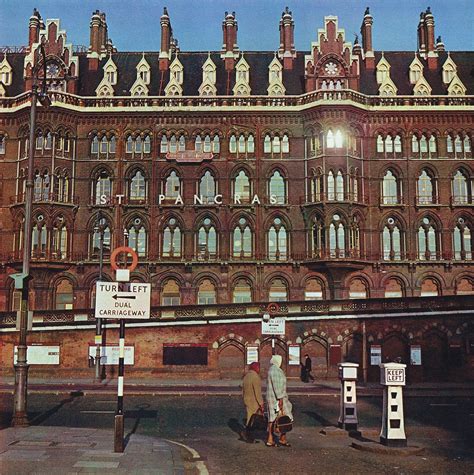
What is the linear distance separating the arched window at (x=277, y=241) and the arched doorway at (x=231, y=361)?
12.7 metres

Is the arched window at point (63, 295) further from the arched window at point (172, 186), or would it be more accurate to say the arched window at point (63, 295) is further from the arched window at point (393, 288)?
the arched window at point (393, 288)

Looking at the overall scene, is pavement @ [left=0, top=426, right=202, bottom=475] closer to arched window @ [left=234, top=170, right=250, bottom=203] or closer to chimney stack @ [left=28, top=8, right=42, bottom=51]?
arched window @ [left=234, top=170, right=250, bottom=203]

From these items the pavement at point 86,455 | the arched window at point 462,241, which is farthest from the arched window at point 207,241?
the pavement at point 86,455

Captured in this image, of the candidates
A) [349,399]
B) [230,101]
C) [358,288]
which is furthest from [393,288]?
[349,399]

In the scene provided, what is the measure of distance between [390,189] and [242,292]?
14.1 metres

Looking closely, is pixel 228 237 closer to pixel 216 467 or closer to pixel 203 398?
pixel 203 398

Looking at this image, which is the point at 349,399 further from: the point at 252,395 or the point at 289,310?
the point at 289,310

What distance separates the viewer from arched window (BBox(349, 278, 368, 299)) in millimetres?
51844

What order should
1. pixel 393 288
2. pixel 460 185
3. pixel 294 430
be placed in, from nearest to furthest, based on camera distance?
pixel 294 430 → pixel 393 288 → pixel 460 185

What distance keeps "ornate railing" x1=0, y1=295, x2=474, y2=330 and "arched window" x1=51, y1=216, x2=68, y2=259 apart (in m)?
10.7

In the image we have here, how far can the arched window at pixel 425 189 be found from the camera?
2080 inches

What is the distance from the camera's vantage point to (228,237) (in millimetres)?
52031

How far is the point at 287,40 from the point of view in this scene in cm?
5775

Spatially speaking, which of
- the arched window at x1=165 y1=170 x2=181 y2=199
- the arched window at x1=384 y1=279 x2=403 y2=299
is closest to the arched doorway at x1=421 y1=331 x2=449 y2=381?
the arched window at x1=384 y1=279 x2=403 y2=299
